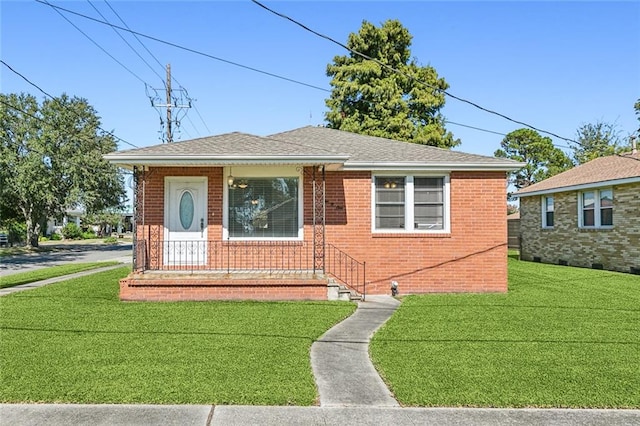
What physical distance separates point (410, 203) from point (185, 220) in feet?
18.3

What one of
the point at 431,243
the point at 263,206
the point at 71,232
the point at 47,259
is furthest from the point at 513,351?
the point at 71,232

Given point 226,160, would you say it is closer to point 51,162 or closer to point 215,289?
point 215,289

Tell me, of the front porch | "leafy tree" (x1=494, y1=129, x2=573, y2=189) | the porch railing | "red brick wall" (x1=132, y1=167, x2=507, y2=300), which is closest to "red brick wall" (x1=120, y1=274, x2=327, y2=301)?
the front porch

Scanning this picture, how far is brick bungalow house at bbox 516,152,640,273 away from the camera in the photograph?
603 inches

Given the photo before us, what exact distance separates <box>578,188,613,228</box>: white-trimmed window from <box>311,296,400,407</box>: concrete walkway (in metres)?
12.6

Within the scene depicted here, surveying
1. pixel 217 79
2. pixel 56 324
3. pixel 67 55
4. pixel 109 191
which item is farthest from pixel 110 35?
pixel 109 191

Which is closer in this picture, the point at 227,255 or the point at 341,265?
the point at 227,255

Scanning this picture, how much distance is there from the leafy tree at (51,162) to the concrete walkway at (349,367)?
2813 cm

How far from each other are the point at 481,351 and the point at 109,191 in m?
33.9

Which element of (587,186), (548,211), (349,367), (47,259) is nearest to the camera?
(349,367)

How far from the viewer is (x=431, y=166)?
1082cm

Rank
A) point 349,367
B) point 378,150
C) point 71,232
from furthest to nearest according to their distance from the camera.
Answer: point 71,232, point 378,150, point 349,367

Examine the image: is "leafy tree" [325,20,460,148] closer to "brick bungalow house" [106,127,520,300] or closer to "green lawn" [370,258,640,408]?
"brick bungalow house" [106,127,520,300]

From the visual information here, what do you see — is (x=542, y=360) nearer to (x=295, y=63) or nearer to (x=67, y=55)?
(x=295, y=63)
